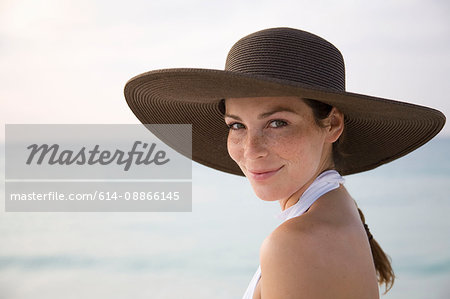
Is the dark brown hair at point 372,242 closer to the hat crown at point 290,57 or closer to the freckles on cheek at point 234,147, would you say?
the hat crown at point 290,57

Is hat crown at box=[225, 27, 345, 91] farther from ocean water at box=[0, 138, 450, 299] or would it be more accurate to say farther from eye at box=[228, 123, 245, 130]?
ocean water at box=[0, 138, 450, 299]

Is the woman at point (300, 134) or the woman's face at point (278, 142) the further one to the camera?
the woman's face at point (278, 142)

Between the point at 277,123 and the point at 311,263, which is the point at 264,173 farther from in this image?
the point at 311,263

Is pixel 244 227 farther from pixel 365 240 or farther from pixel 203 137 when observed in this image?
pixel 365 240

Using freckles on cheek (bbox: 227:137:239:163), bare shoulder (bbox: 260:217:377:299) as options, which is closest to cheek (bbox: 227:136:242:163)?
freckles on cheek (bbox: 227:137:239:163)

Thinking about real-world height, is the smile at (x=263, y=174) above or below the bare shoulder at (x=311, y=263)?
above

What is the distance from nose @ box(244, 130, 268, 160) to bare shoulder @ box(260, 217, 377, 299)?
30 centimetres

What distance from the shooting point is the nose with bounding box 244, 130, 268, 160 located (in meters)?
1.59

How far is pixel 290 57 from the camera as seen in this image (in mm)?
1572

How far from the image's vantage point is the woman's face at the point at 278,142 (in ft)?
5.13

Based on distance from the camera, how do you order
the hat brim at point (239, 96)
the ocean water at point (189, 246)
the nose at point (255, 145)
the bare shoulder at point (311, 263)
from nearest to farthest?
1. the bare shoulder at point (311, 263)
2. the hat brim at point (239, 96)
3. the nose at point (255, 145)
4. the ocean water at point (189, 246)

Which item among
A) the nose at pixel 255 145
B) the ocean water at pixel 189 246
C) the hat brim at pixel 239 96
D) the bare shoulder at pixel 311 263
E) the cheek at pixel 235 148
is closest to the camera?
the bare shoulder at pixel 311 263

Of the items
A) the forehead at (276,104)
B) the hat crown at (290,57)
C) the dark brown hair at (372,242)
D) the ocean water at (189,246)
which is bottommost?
the ocean water at (189,246)

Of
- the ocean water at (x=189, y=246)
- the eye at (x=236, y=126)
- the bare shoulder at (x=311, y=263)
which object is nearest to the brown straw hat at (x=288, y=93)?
the eye at (x=236, y=126)
